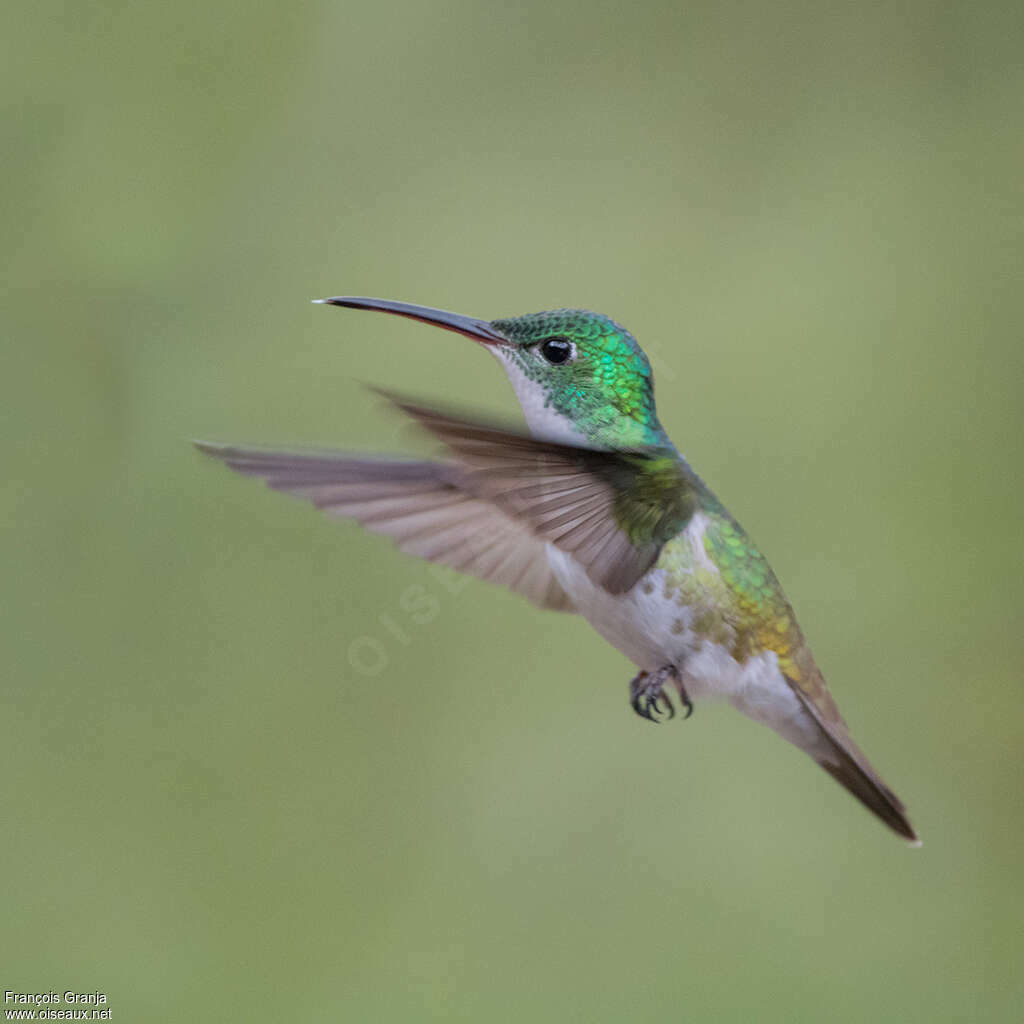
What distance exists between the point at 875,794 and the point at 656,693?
1.29ft

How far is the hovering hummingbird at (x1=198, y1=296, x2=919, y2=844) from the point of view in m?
1.25

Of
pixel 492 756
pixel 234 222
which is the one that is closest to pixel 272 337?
pixel 234 222

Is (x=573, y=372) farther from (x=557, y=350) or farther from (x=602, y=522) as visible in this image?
(x=602, y=522)

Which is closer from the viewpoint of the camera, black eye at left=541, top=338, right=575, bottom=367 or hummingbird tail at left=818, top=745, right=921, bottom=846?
black eye at left=541, top=338, right=575, bottom=367

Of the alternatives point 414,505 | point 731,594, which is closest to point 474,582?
point 731,594

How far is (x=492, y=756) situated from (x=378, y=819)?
31 cm

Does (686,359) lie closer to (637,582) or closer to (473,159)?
(473,159)

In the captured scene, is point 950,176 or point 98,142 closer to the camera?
point 98,142

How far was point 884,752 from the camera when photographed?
3.14m

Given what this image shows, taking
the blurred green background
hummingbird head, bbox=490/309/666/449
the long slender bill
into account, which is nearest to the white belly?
hummingbird head, bbox=490/309/666/449

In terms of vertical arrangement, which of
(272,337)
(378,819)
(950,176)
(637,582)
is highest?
(950,176)

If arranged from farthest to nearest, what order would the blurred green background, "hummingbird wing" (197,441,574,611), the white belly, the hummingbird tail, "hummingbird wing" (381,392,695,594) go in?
the blurred green background, the hummingbird tail, the white belly, "hummingbird wing" (197,441,574,611), "hummingbird wing" (381,392,695,594)

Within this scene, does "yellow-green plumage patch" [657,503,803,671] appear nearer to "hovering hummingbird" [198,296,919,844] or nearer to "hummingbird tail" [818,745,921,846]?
"hovering hummingbird" [198,296,919,844]

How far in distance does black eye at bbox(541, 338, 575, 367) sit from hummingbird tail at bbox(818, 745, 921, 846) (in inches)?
25.4
